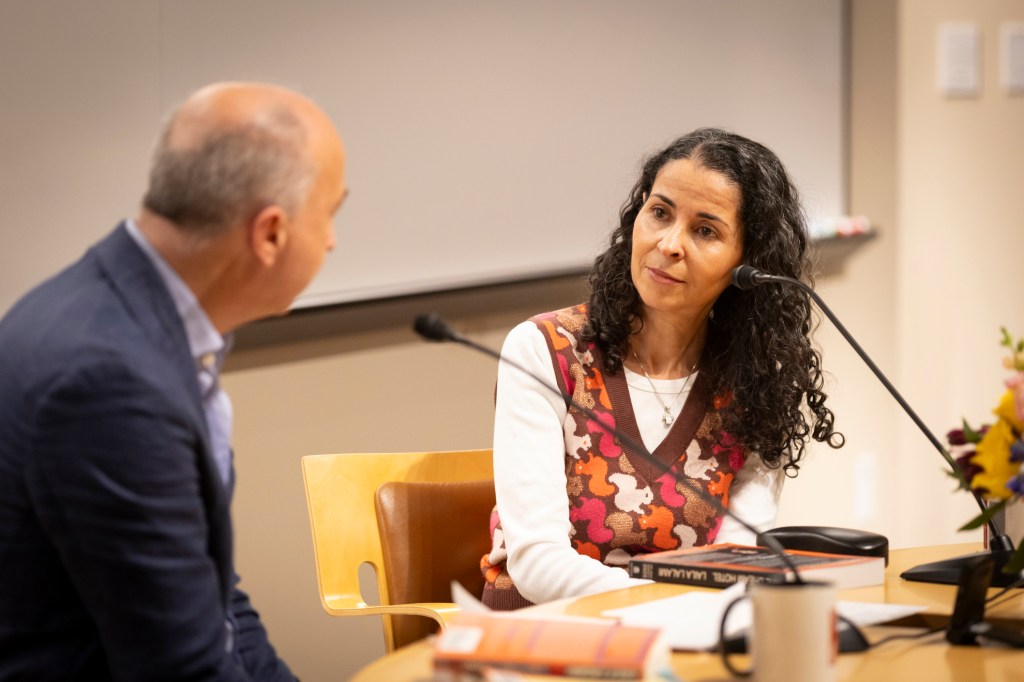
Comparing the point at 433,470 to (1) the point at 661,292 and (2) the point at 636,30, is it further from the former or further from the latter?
(2) the point at 636,30

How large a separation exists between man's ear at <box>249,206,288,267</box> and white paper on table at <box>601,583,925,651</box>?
58 centimetres

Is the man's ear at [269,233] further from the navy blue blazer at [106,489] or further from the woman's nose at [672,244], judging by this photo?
the woman's nose at [672,244]

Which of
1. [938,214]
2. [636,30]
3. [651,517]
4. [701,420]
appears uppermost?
[636,30]

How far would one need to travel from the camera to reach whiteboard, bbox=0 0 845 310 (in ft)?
8.18

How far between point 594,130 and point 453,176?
0.46m

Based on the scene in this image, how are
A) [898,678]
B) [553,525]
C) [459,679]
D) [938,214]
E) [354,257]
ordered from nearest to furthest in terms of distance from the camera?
[459,679], [898,678], [553,525], [354,257], [938,214]

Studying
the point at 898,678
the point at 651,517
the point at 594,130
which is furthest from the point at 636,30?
the point at 898,678

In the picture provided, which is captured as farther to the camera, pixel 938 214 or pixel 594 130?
pixel 938 214

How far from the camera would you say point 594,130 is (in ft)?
10.4

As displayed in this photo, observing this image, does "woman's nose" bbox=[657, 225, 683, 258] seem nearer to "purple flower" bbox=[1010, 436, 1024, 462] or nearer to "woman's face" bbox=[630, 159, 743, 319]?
"woman's face" bbox=[630, 159, 743, 319]

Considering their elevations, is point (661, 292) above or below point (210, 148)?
below

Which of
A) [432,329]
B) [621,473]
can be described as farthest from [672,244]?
[432,329]

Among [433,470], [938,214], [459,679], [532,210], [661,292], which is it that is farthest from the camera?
[938,214]

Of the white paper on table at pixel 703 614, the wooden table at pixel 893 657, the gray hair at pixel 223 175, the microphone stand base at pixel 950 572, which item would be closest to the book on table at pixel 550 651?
the wooden table at pixel 893 657
